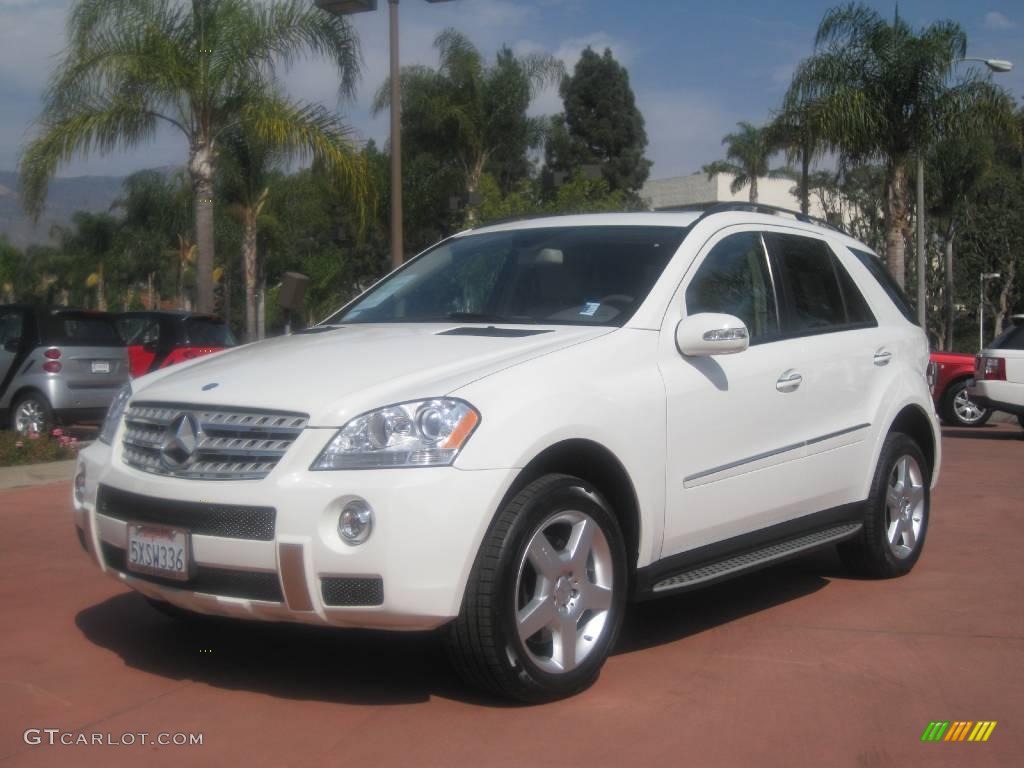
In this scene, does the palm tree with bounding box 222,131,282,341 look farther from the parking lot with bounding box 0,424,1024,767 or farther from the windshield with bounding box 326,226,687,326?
the parking lot with bounding box 0,424,1024,767

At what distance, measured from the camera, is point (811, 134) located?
924 inches

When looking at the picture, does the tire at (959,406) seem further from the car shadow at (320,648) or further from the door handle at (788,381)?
the door handle at (788,381)

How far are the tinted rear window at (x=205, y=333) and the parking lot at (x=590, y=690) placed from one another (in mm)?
9347

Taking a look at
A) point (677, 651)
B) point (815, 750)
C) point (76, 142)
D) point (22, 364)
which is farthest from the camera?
point (76, 142)

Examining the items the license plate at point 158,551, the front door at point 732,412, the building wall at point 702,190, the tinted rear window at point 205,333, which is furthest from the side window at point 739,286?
the building wall at point 702,190

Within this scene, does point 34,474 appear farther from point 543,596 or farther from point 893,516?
point 543,596

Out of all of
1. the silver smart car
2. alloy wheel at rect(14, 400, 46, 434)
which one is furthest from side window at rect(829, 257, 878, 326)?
alloy wheel at rect(14, 400, 46, 434)

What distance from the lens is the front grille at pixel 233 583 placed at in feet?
13.4

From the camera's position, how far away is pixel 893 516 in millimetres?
6500

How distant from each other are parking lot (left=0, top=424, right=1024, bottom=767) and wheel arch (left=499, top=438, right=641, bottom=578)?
1.95 feet

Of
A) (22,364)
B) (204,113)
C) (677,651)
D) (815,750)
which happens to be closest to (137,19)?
(204,113)

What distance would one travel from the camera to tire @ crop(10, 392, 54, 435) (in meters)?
13.7

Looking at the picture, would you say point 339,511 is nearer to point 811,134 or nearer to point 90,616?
point 90,616

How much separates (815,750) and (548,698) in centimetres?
92
